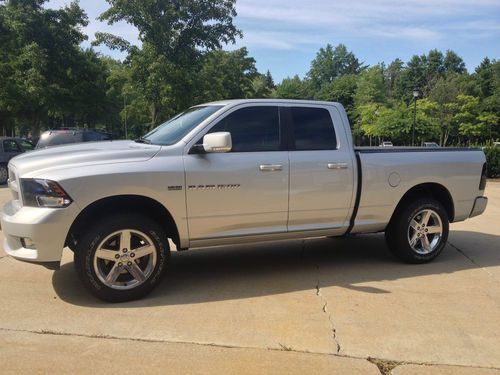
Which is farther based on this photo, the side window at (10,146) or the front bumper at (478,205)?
the side window at (10,146)

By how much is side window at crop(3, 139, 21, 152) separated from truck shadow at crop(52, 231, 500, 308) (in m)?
12.3

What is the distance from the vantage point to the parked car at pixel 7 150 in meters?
16.4

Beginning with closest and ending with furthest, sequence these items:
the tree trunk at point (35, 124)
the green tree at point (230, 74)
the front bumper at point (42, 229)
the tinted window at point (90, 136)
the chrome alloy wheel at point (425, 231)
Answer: the front bumper at point (42, 229) < the chrome alloy wheel at point (425, 231) < the tinted window at point (90, 136) < the tree trunk at point (35, 124) < the green tree at point (230, 74)

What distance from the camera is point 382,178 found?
19.4ft

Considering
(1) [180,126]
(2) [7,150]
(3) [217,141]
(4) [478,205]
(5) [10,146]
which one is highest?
(1) [180,126]

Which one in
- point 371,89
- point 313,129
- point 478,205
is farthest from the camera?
point 371,89

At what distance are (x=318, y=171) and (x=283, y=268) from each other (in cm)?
130

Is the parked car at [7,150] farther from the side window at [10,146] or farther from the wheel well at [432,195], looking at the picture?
the wheel well at [432,195]

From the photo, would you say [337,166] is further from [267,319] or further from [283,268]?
[267,319]

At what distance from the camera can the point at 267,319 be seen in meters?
4.39

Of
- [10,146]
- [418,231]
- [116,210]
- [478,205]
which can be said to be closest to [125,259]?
[116,210]

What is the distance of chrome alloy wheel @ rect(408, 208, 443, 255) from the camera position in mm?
A: 6230

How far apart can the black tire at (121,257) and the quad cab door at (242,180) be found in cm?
41

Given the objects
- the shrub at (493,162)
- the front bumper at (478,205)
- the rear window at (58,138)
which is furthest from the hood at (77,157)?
the shrub at (493,162)
